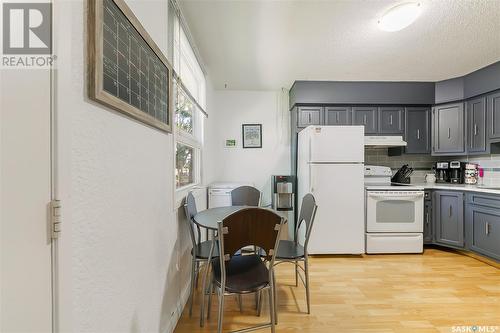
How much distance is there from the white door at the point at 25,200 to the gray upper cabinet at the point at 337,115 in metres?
3.48

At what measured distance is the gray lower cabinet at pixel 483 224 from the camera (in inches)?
107

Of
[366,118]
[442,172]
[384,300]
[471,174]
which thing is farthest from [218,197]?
[471,174]

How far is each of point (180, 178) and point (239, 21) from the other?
5.33ft

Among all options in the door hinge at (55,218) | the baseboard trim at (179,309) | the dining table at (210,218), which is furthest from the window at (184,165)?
the door hinge at (55,218)

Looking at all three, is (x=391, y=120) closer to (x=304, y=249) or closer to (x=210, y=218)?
(x=304, y=249)

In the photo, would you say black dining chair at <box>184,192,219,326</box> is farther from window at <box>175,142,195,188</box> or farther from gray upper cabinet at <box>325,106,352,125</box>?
gray upper cabinet at <box>325,106,352,125</box>

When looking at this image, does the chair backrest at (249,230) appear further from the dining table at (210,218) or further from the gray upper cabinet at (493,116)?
the gray upper cabinet at (493,116)

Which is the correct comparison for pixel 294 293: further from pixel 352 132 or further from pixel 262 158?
pixel 262 158

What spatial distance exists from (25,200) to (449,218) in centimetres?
424

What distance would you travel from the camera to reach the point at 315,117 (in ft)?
11.9

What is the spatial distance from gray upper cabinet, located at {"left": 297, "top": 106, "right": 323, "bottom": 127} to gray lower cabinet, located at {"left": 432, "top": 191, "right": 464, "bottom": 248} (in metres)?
1.94

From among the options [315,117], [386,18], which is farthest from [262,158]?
[386,18]

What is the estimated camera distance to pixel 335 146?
3.06 m
